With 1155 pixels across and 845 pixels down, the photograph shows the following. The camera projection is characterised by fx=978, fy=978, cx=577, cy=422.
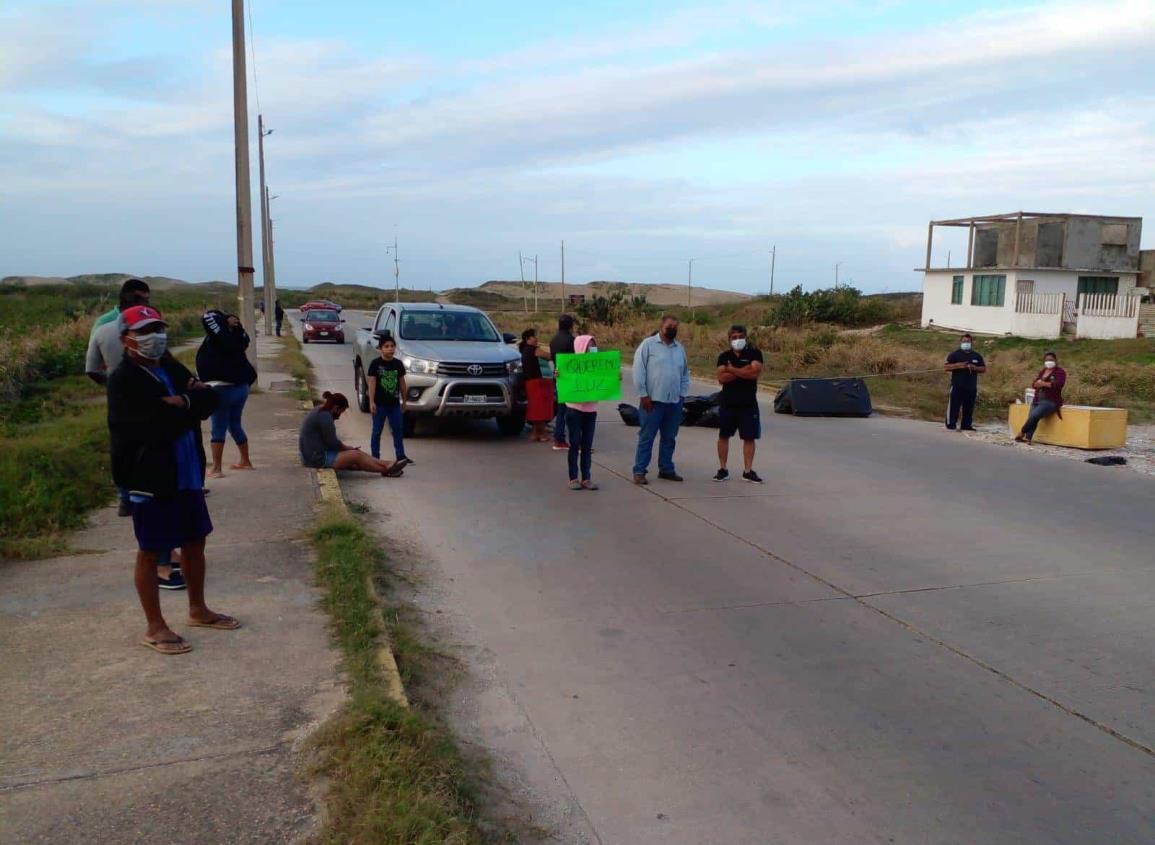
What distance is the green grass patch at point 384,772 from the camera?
3.39 m

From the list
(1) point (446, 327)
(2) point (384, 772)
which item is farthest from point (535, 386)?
(2) point (384, 772)

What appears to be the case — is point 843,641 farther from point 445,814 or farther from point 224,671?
point 224,671

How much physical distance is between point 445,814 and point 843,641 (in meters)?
3.08

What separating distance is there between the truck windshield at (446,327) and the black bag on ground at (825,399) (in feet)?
19.8

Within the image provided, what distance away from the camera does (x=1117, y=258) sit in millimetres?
43594

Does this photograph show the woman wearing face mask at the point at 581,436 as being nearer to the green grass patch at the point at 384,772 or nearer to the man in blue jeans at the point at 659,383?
the man in blue jeans at the point at 659,383

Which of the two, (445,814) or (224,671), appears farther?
(224,671)

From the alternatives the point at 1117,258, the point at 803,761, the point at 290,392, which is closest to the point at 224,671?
the point at 803,761

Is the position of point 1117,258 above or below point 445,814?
above

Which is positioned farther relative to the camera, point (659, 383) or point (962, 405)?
point (962, 405)

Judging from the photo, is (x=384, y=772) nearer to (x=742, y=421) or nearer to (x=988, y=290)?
(x=742, y=421)

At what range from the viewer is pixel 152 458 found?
193 inches

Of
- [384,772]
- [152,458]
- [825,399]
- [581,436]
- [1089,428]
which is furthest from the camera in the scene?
[825,399]

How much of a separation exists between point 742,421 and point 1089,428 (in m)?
6.28
